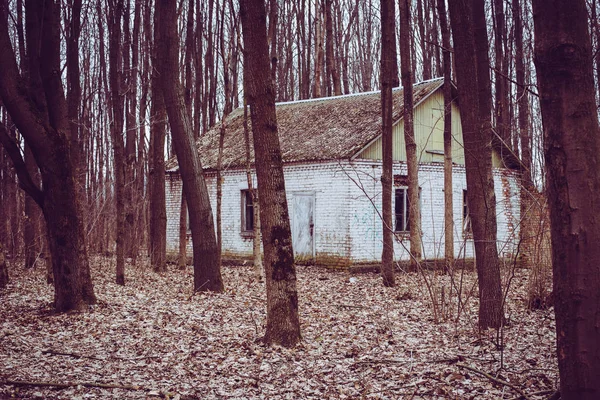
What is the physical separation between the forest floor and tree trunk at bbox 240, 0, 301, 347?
0.35 meters

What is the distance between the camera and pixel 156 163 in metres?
17.6

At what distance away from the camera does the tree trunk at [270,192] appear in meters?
7.59

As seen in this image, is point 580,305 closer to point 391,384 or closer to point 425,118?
point 391,384

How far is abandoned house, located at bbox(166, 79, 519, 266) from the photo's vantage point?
18891mm

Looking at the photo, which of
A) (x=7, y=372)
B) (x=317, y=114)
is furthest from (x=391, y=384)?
(x=317, y=114)

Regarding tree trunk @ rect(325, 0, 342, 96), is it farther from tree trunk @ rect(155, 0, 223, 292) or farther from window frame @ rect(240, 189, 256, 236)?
tree trunk @ rect(155, 0, 223, 292)

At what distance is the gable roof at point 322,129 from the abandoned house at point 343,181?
5 centimetres

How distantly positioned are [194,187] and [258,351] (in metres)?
6.03

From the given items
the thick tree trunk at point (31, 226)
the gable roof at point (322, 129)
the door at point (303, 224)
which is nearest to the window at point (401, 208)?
the gable roof at point (322, 129)

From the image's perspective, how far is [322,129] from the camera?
21562 mm

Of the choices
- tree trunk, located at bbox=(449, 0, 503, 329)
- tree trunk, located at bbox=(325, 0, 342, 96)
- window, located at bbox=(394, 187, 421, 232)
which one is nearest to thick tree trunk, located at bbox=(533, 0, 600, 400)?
tree trunk, located at bbox=(449, 0, 503, 329)

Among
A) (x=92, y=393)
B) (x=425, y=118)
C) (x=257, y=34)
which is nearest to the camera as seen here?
(x=92, y=393)

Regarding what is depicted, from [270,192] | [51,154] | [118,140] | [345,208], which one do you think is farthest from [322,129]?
[270,192]

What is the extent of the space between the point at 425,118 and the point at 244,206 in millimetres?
7002
